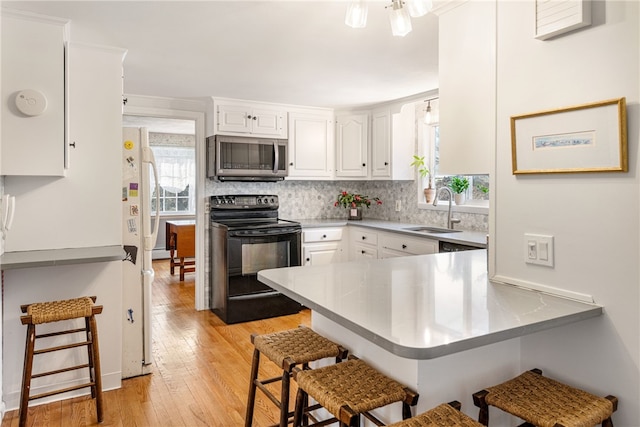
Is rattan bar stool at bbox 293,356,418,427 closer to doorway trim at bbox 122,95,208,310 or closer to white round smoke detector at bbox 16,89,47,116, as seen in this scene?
white round smoke detector at bbox 16,89,47,116

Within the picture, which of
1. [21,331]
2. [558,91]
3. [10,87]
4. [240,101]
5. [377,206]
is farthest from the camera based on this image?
[377,206]

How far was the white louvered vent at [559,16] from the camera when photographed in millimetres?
1411

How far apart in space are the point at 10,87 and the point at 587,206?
280 centimetres

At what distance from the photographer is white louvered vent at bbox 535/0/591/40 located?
1411 mm

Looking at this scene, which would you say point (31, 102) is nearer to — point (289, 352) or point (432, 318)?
point (289, 352)

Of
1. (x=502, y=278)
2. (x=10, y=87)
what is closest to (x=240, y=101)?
(x=10, y=87)

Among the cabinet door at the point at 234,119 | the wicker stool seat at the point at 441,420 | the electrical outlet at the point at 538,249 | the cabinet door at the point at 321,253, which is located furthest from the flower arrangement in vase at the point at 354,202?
the wicker stool seat at the point at 441,420

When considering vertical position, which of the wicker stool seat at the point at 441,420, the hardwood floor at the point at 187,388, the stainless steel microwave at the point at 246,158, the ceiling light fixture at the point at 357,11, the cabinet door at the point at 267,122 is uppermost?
the cabinet door at the point at 267,122

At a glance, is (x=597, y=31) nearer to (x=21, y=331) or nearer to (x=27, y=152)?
(x=27, y=152)

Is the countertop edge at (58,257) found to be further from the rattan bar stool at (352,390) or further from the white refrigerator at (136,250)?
the rattan bar stool at (352,390)

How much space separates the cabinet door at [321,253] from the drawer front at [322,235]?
0.05 meters

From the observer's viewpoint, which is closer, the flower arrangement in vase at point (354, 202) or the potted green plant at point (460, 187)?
the potted green plant at point (460, 187)

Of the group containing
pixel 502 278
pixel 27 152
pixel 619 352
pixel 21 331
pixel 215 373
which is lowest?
pixel 215 373

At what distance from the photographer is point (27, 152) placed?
243 centimetres
